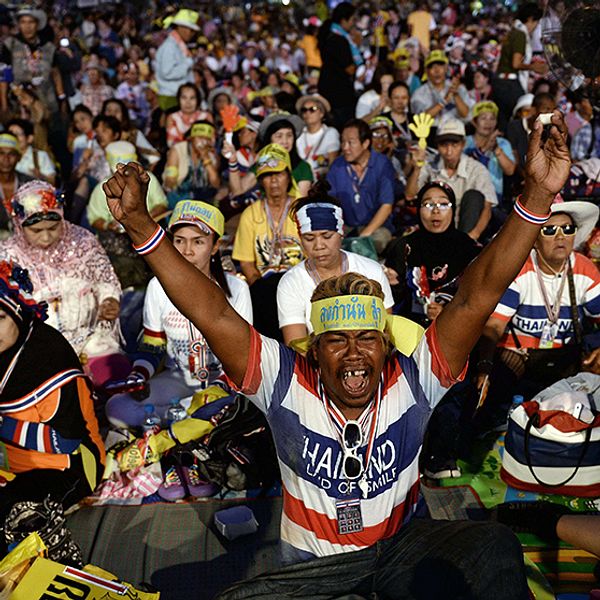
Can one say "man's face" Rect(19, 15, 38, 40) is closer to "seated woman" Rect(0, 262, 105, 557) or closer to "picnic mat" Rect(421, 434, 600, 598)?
"seated woman" Rect(0, 262, 105, 557)

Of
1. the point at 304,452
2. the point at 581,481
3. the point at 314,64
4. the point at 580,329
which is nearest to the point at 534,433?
the point at 581,481

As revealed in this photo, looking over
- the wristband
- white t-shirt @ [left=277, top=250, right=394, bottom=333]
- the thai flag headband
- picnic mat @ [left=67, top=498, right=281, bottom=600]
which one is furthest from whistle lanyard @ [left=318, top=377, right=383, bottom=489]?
the wristband

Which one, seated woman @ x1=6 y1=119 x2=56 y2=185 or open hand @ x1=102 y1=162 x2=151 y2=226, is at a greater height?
open hand @ x1=102 y1=162 x2=151 y2=226

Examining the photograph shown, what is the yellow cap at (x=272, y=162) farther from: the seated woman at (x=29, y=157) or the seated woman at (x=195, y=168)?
the seated woman at (x=29, y=157)

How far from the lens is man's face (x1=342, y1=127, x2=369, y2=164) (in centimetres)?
759

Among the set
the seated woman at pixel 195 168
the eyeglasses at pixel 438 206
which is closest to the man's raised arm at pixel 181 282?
the eyeglasses at pixel 438 206

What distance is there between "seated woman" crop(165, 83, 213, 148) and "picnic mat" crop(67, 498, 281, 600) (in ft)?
21.2

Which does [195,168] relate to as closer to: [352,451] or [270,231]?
[270,231]

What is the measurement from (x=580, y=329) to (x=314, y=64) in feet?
34.5

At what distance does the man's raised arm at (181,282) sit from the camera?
2.33 metres

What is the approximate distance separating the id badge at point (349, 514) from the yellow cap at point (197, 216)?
8.07 feet

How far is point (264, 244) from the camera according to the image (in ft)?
20.9

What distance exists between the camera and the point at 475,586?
227 cm

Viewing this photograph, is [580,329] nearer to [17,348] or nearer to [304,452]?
[304,452]
